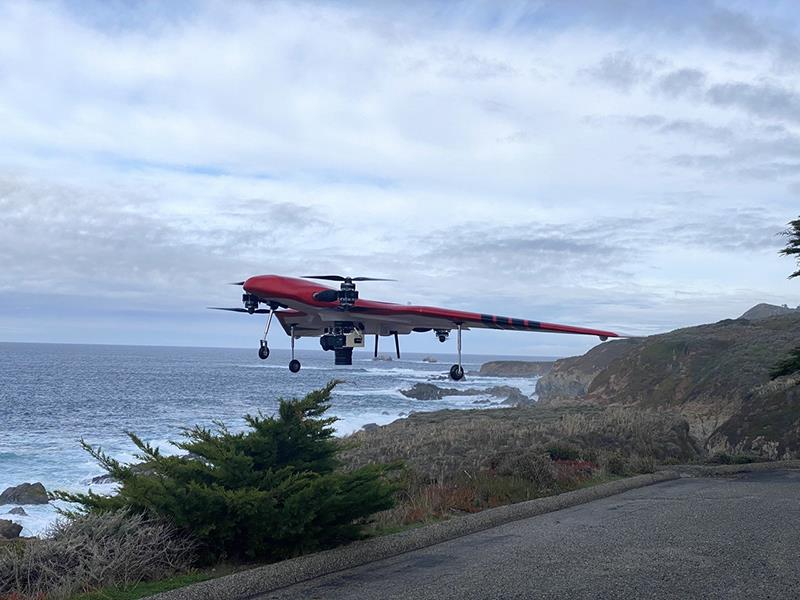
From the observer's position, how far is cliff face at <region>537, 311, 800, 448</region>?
40.8 metres

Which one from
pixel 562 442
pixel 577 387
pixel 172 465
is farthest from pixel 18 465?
pixel 577 387

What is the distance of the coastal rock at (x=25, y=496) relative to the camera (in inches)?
1148

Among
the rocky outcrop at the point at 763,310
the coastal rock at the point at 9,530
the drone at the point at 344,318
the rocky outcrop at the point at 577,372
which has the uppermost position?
the rocky outcrop at the point at 763,310

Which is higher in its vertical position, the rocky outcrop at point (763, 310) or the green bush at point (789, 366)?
the rocky outcrop at point (763, 310)

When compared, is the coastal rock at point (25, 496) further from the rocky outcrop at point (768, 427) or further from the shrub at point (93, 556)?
the rocky outcrop at point (768, 427)

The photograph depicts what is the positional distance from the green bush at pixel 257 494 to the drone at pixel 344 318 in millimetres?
1632

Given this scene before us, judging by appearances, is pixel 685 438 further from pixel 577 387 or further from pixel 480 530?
pixel 577 387

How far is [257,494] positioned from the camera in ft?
32.7

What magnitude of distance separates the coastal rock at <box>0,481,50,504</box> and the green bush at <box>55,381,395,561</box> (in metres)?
20.8

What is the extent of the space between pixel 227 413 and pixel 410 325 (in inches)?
1980

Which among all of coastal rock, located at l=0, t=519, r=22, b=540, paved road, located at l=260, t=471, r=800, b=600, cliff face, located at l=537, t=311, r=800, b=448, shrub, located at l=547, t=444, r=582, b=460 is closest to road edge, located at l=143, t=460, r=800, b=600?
paved road, located at l=260, t=471, r=800, b=600

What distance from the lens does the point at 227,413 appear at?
6294 centimetres

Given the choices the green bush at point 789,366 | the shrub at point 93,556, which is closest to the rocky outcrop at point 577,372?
the green bush at point 789,366

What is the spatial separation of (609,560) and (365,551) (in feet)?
9.96
